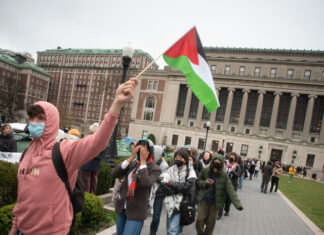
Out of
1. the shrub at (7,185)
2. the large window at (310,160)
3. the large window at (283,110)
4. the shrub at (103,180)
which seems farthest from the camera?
the large window at (283,110)

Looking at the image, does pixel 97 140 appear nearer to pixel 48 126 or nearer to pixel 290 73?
pixel 48 126

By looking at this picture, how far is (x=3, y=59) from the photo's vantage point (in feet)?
220

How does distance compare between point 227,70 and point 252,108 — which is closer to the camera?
point 252,108

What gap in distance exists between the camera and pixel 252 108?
52.9 meters

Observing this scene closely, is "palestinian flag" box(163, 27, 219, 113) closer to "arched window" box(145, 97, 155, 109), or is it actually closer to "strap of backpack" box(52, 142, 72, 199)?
"strap of backpack" box(52, 142, 72, 199)

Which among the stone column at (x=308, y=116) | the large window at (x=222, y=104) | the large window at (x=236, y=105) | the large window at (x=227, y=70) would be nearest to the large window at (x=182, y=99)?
the large window at (x=222, y=104)

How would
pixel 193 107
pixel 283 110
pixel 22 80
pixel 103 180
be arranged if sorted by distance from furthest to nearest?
pixel 22 80
pixel 193 107
pixel 283 110
pixel 103 180

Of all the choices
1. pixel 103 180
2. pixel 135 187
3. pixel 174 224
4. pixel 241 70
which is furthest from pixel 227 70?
pixel 135 187

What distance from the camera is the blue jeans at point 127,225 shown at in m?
3.68

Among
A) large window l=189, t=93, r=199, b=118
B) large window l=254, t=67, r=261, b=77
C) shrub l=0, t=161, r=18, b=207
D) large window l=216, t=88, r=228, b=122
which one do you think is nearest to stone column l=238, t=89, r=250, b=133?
large window l=216, t=88, r=228, b=122

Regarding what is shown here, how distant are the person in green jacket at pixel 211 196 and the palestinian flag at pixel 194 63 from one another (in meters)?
1.75

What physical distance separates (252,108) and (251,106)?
0.52m

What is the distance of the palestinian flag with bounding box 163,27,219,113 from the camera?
13.8 ft

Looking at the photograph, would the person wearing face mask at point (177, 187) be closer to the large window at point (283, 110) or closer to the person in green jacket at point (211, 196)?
the person in green jacket at point (211, 196)
